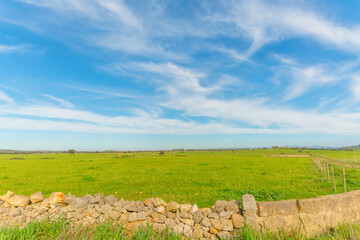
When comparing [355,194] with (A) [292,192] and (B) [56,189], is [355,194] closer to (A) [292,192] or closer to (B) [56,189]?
(A) [292,192]

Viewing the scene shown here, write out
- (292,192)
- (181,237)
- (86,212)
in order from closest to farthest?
(181,237)
(86,212)
(292,192)

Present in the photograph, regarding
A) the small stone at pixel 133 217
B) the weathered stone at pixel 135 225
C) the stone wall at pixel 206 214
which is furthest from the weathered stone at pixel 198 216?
the small stone at pixel 133 217

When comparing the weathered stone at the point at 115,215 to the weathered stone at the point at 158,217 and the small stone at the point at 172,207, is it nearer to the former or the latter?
the weathered stone at the point at 158,217

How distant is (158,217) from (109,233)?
4.83 ft

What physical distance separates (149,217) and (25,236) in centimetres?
332

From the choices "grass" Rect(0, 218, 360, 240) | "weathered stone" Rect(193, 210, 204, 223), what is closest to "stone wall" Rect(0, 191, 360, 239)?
"weathered stone" Rect(193, 210, 204, 223)

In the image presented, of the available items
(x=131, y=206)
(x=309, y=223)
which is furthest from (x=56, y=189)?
(x=309, y=223)

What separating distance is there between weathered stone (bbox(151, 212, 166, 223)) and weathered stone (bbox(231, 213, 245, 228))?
2.11 metres

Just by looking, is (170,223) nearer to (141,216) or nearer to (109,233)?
(141,216)

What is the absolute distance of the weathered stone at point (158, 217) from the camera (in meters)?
6.27

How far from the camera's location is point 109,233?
18.5ft

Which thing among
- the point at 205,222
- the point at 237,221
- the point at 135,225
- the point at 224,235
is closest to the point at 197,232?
the point at 205,222

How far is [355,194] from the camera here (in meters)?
6.71

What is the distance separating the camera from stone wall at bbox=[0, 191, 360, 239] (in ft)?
19.4
